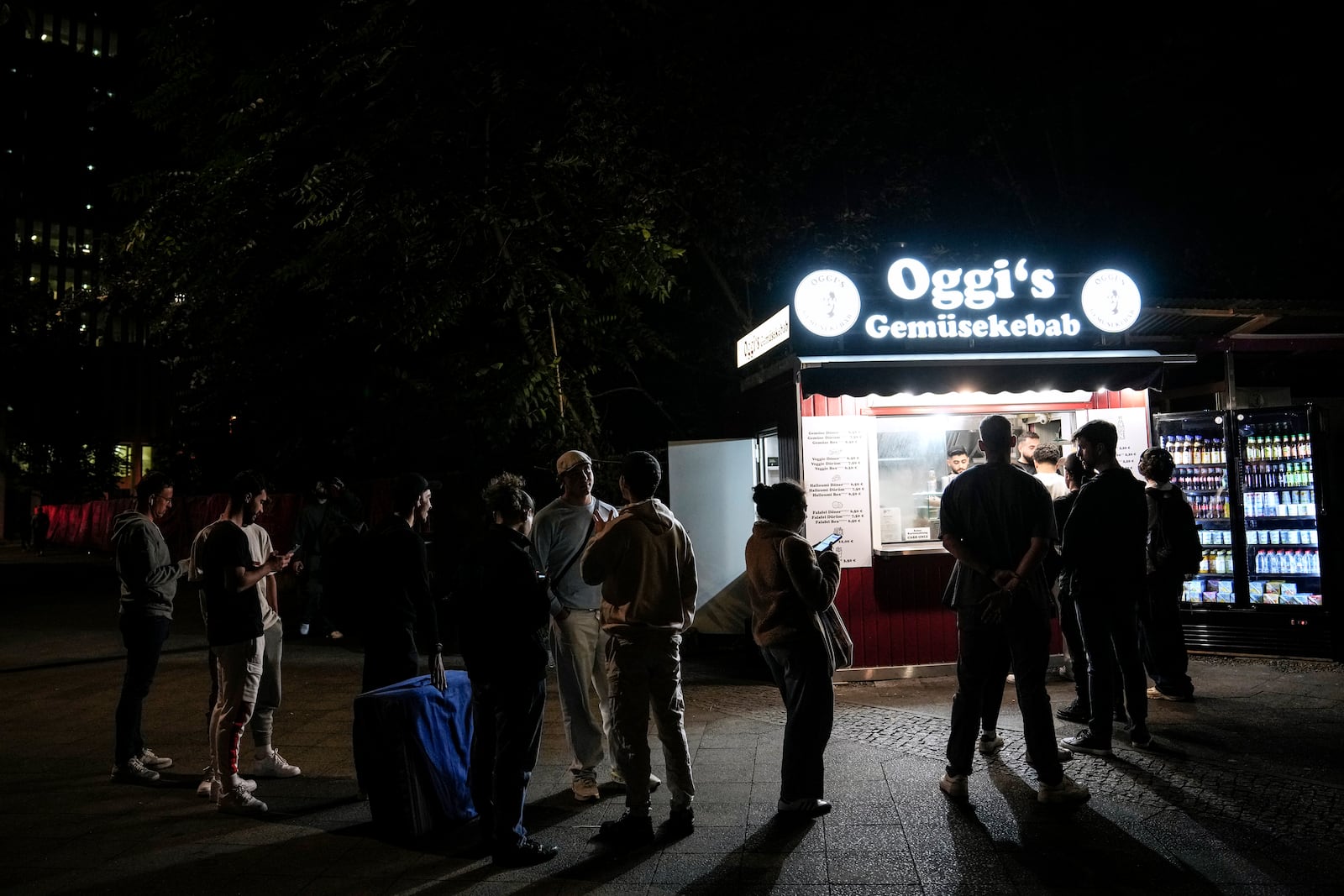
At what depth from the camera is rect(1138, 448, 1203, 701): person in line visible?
22.7ft

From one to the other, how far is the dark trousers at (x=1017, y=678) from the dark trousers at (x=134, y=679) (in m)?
4.91

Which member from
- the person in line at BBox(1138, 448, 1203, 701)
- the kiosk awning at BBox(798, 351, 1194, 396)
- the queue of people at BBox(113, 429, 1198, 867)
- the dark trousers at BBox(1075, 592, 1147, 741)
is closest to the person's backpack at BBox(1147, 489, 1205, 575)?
the person in line at BBox(1138, 448, 1203, 701)

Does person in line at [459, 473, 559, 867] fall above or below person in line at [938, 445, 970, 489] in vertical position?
below

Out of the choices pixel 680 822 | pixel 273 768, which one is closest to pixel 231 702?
pixel 273 768

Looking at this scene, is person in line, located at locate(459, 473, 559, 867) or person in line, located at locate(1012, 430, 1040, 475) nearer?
person in line, located at locate(459, 473, 559, 867)

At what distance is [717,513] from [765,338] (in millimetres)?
1916

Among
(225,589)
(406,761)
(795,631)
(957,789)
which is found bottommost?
(957,789)

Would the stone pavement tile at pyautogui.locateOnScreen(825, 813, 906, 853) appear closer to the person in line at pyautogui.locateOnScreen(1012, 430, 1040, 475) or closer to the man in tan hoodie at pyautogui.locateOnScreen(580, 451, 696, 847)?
the man in tan hoodie at pyautogui.locateOnScreen(580, 451, 696, 847)

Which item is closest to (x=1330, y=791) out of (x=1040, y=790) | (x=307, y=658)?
(x=1040, y=790)

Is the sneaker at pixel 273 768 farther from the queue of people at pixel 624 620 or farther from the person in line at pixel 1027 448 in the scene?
the person in line at pixel 1027 448

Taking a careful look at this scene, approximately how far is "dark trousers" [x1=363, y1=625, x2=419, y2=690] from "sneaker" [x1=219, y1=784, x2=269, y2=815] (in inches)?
34.5

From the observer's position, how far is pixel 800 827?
175 inches

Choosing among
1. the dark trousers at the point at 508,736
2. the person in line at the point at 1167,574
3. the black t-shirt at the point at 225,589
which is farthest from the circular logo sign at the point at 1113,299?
the black t-shirt at the point at 225,589

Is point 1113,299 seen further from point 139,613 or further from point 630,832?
point 139,613
